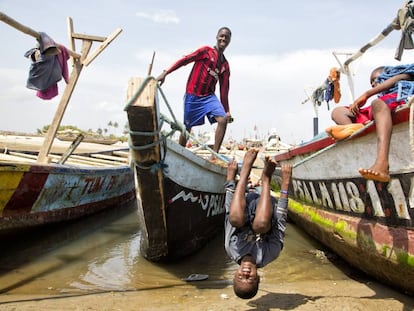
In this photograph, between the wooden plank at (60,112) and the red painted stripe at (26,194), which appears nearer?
the red painted stripe at (26,194)

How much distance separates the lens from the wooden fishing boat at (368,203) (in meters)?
2.65

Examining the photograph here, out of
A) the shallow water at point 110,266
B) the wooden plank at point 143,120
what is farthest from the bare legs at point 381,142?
the shallow water at point 110,266

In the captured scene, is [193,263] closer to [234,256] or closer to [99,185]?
[234,256]

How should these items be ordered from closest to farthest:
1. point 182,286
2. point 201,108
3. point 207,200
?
point 182,286 < point 207,200 < point 201,108

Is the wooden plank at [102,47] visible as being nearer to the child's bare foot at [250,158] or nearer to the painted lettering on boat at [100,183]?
the painted lettering on boat at [100,183]

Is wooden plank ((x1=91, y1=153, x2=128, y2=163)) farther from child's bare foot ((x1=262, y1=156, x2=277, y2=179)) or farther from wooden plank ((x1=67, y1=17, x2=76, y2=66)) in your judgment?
child's bare foot ((x1=262, y1=156, x2=277, y2=179))

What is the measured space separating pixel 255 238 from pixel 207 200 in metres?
1.55

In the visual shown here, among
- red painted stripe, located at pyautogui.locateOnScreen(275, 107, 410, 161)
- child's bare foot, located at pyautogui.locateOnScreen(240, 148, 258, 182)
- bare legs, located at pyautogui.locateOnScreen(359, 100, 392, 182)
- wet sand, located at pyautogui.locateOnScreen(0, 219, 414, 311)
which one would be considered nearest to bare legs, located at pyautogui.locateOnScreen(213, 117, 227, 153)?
red painted stripe, located at pyautogui.locateOnScreen(275, 107, 410, 161)

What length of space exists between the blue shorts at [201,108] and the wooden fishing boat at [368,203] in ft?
3.94

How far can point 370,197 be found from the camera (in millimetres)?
3090

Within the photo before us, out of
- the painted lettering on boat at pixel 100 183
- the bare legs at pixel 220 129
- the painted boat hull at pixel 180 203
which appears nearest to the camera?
the painted boat hull at pixel 180 203

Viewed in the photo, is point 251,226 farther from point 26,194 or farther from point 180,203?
point 26,194

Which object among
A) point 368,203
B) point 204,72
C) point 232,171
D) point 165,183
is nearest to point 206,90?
point 204,72

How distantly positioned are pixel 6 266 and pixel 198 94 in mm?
2879
